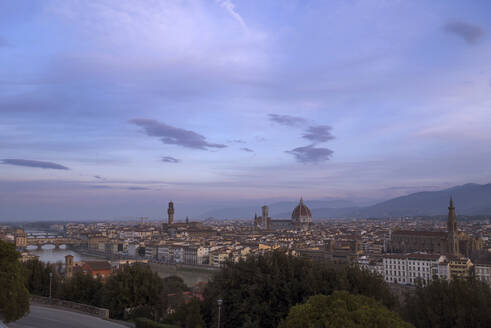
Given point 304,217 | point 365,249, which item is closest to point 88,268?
point 365,249

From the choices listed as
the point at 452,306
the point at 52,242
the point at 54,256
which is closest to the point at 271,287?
the point at 452,306

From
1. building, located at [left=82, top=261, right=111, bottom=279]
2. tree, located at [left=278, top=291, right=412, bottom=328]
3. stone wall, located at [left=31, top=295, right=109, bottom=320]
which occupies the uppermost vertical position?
tree, located at [left=278, top=291, right=412, bottom=328]

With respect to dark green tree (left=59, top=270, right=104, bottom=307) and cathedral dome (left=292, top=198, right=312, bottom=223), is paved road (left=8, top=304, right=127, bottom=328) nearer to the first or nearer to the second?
dark green tree (left=59, top=270, right=104, bottom=307)

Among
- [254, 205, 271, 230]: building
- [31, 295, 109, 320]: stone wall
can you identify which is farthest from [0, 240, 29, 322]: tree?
[254, 205, 271, 230]: building

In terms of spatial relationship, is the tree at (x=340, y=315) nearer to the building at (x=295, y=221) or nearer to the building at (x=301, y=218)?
the building at (x=295, y=221)

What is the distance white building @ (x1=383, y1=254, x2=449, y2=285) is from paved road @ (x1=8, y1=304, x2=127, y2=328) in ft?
101

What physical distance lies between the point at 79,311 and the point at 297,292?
23.9 feet

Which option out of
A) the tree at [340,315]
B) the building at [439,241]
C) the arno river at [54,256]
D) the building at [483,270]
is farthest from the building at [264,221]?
the tree at [340,315]

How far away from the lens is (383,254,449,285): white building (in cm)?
3706

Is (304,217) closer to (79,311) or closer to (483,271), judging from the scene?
(483,271)

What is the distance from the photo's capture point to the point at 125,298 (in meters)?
15.4

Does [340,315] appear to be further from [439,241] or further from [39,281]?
[439,241]

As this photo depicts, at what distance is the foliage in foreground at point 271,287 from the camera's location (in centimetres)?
1213

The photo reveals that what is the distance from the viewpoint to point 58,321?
40.8 ft
